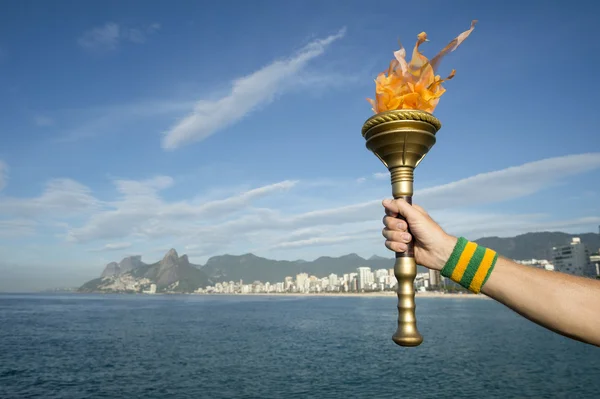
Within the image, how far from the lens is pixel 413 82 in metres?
2.96

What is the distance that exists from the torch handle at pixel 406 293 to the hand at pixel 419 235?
6 centimetres

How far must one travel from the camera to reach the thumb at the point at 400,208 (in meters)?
2.80

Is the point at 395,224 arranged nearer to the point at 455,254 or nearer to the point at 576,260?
the point at 455,254

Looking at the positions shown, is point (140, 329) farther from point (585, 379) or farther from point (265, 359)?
point (585, 379)

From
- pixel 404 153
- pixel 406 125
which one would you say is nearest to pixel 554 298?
pixel 404 153

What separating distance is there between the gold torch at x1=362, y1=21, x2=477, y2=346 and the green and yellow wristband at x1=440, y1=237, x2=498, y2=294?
273 mm

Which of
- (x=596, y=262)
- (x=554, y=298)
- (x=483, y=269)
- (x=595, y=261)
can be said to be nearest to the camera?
(x=554, y=298)

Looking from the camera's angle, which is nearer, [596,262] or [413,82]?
[413,82]

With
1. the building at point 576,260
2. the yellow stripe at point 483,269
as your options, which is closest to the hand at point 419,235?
the yellow stripe at point 483,269

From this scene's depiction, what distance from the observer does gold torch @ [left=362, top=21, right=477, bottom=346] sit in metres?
2.80

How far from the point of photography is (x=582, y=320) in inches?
96.9

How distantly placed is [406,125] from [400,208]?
560 millimetres

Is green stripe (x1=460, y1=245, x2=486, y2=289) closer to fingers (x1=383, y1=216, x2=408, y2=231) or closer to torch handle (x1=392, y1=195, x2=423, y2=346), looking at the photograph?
torch handle (x1=392, y1=195, x2=423, y2=346)

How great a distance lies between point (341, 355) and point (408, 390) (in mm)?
14431
